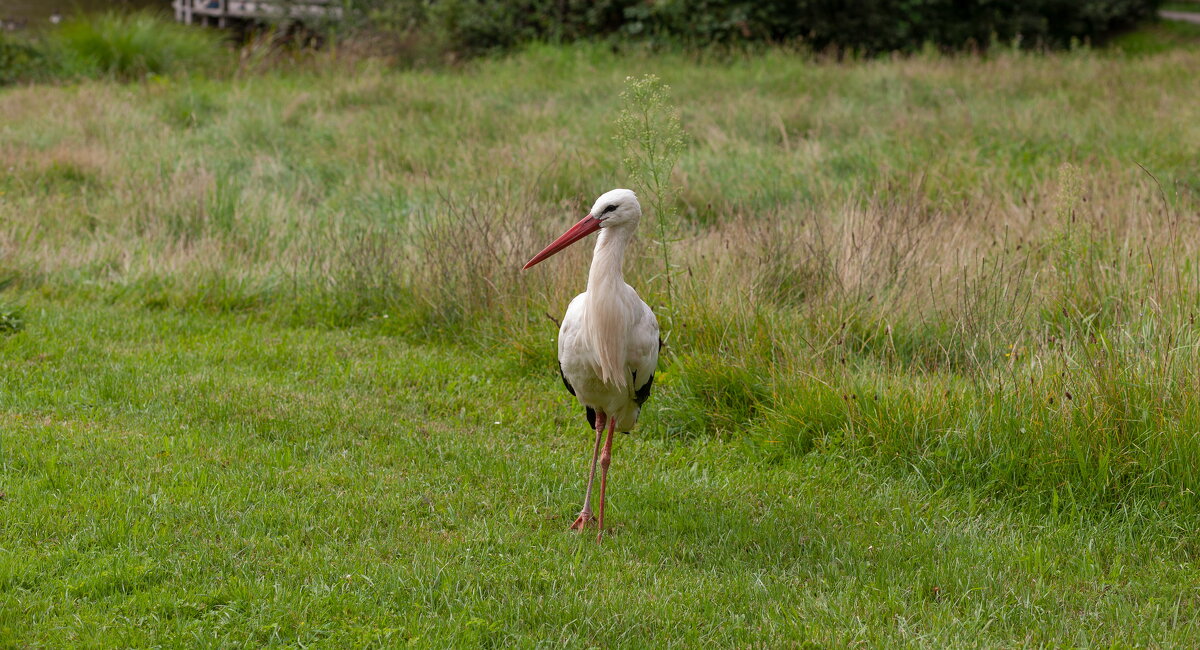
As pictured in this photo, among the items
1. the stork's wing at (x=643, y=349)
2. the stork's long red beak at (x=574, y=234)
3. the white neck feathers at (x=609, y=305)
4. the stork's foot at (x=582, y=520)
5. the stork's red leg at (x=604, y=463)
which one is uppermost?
the stork's long red beak at (x=574, y=234)

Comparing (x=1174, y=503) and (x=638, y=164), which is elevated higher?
(x=638, y=164)

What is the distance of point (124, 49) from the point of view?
59.8 feet

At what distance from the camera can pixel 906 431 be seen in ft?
17.7

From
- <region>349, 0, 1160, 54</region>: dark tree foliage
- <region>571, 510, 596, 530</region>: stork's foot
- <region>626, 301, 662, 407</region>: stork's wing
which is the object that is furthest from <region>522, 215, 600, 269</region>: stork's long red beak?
<region>349, 0, 1160, 54</region>: dark tree foliage

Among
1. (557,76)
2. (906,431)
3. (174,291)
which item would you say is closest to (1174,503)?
(906,431)

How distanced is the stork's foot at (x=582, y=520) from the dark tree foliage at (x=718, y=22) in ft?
53.7

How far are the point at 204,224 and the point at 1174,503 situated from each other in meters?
7.86

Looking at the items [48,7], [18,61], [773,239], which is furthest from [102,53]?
[773,239]

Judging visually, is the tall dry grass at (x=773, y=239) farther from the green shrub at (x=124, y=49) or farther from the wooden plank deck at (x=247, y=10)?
the wooden plank deck at (x=247, y=10)

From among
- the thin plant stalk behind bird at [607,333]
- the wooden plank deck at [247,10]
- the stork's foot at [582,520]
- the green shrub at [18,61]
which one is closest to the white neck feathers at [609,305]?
the thin plant stalk behind bird at [607,333]

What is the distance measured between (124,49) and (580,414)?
1527 cm

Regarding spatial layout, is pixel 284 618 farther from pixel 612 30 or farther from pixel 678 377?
pixel 612 30

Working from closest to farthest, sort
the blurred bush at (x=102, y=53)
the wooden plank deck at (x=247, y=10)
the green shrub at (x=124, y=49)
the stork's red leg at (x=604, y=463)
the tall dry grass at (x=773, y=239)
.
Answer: the stork's red leg at (x=604, y=463)
the tall dry grass at (x=773, y=239)
the blurred bush at (x=102, y=53)
the green shrub at (x=124, y=49)
the wooden plank deck at (x=247, y=10)

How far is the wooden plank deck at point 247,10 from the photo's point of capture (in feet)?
73.0
